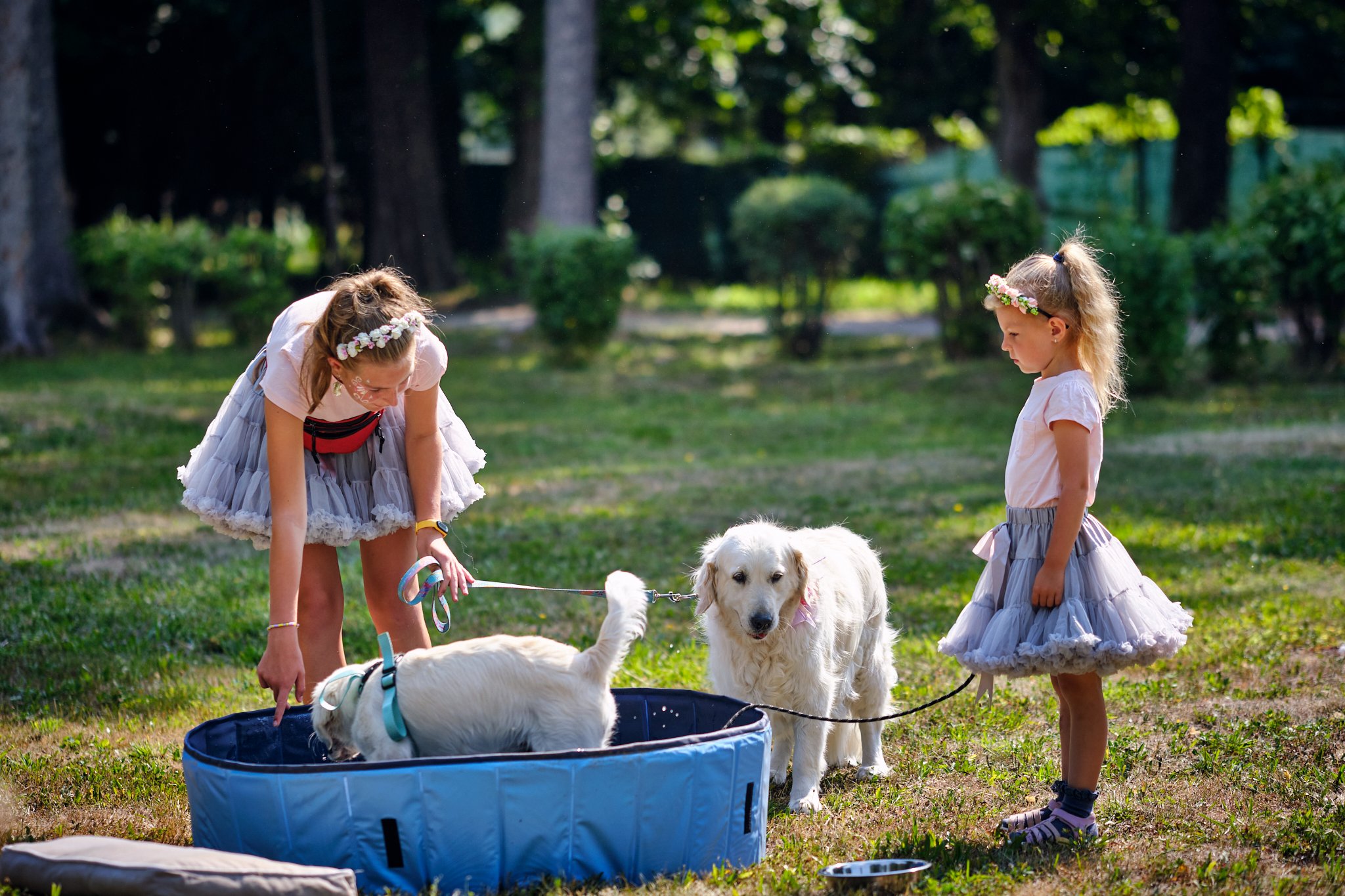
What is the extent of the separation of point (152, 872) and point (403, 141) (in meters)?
22.6

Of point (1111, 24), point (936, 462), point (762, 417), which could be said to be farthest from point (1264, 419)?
point (1111, 24)

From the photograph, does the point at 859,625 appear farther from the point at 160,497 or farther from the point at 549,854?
the point at 160,497

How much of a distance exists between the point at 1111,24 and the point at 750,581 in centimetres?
2335

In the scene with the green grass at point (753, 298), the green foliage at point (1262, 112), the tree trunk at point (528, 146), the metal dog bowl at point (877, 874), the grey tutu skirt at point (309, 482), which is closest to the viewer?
the metal dog bowl at point (877, 874)

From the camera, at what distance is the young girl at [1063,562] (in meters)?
3.58

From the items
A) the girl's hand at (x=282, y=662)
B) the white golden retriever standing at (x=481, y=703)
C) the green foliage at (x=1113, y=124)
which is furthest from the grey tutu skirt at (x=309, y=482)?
the green foliage at (x=1113, y=124)

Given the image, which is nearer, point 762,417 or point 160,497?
point 160,497

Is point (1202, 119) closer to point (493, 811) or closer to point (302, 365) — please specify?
point (302, 365)

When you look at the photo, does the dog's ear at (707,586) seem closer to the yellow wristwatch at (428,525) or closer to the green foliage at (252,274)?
the yellow wristwatch at (428,525)

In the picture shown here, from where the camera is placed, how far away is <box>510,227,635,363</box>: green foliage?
1683cm

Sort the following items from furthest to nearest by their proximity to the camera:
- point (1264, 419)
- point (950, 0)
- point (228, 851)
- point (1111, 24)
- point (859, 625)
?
point (950, 0) → point (1111, 24) → point (1264, 419) → point (859, 625) → point (228, 851)

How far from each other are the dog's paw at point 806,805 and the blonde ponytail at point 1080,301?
156cm

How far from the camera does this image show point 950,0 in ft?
90.3

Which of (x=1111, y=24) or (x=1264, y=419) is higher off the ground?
(x=1111, y=24)
